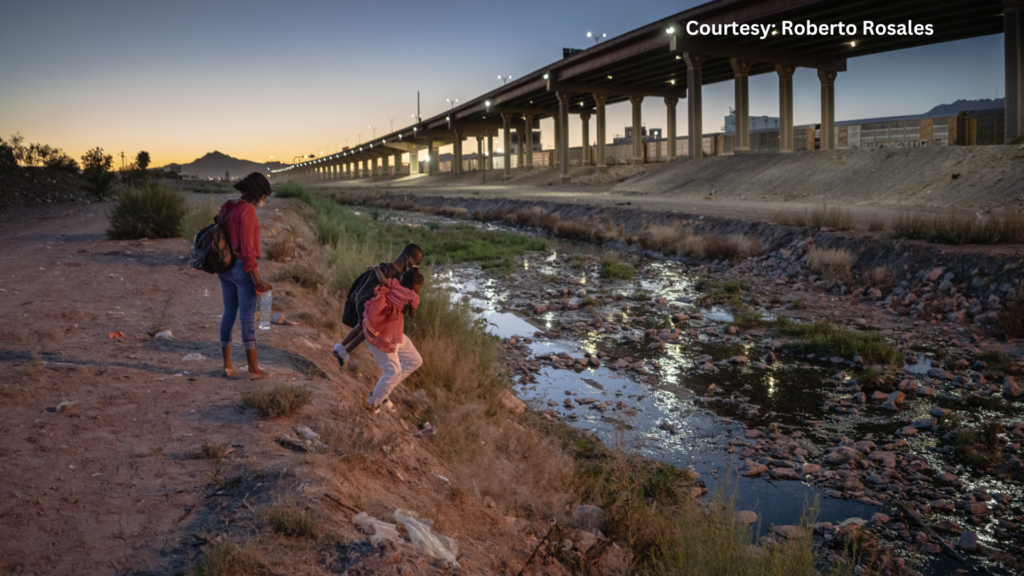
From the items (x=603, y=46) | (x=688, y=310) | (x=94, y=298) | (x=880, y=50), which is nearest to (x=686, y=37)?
(x=603, y=46)

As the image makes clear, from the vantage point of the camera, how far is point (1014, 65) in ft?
91.0

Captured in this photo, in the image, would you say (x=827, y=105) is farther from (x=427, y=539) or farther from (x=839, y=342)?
(x=427, y=539)

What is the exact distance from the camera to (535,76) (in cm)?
5866

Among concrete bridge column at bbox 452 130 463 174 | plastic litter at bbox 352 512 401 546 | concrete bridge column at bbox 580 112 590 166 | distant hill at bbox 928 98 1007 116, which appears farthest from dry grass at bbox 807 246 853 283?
concrete bridge column at bbox 452 130 463 174

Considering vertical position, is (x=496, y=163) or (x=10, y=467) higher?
(x=496, y=163)

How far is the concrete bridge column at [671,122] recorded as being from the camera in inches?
2187

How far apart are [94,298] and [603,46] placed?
42235 millimetres

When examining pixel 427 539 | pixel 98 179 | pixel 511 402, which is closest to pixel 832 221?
pixel 511 402

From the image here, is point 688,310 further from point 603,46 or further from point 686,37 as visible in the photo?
point 603,46

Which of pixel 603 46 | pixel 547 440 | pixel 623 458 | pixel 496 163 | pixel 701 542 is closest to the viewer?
pixel 701 542

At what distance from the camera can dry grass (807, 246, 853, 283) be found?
13991 millimetres

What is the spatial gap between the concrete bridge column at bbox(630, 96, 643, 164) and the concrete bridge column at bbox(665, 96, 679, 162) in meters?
Result: 2.33

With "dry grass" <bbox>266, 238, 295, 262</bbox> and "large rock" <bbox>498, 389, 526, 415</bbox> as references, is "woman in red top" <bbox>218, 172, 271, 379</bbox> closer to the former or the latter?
"large rock" <bbox>498, 389, 526, 415</bbox>

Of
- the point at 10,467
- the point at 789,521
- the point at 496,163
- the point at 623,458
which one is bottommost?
the point at 789,521
